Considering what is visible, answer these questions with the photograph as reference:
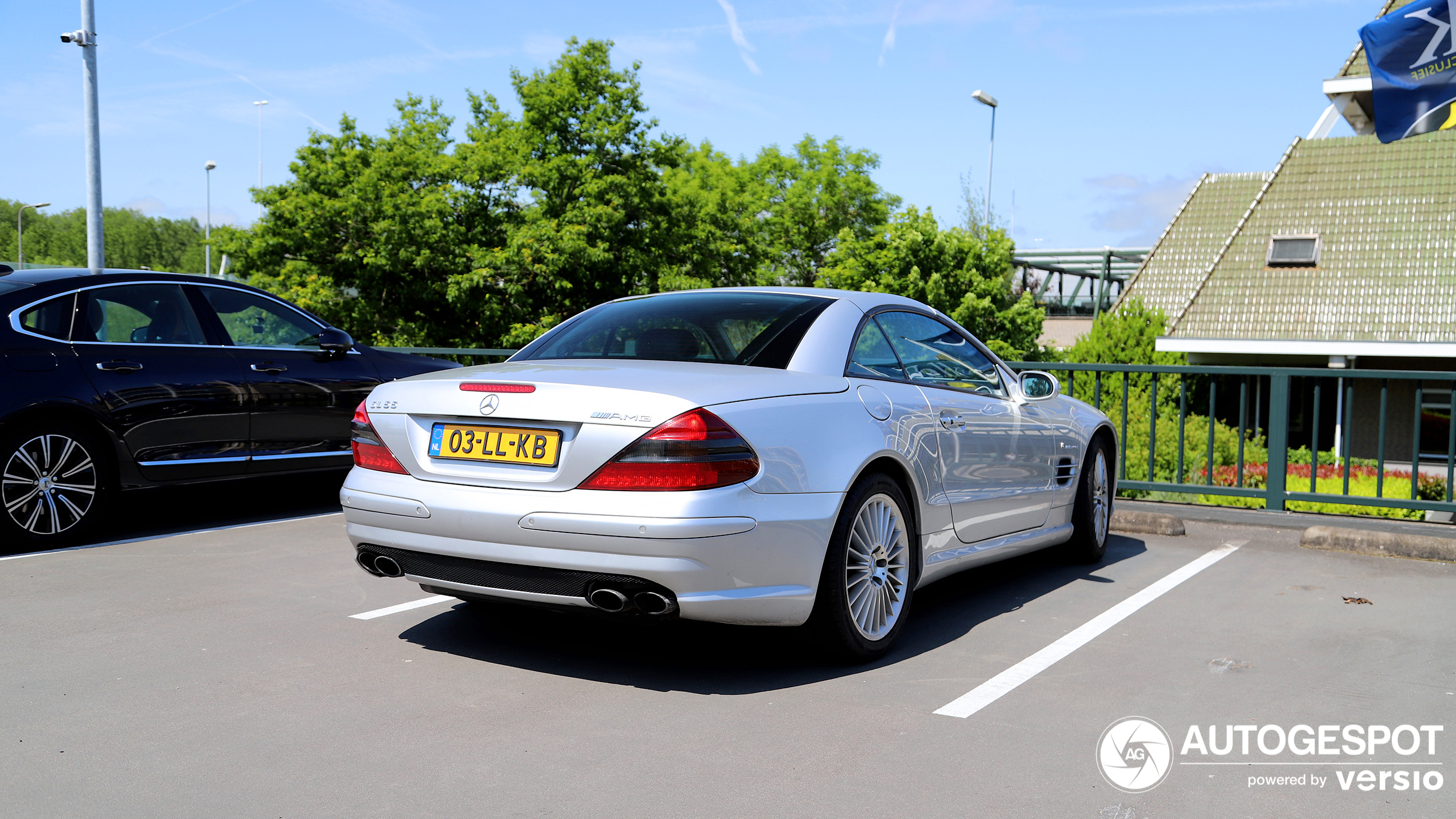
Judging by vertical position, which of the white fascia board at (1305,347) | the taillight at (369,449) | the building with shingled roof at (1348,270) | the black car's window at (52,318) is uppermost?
the building with shingled roof at (1348,270)

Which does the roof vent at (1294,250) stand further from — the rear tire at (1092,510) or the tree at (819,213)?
the tree at (819,213)

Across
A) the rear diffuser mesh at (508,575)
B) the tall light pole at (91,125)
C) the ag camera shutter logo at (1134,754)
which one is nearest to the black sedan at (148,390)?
the rear diffuser mesh at (508,575)

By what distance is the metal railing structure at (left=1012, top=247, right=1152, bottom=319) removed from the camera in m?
55.9

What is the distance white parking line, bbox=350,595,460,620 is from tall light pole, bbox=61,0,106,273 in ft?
41.7

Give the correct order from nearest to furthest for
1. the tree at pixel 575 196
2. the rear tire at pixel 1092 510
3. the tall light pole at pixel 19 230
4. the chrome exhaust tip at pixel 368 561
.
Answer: the chrome exhaust tip at pixel 368 561 < the rear tire at pixel 1092 510 < the tree at pixel 575 196 < the tall light pole at pixel 19 230

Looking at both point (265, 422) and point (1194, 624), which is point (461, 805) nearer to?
point (1194, 624)

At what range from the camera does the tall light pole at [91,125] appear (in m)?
15.7

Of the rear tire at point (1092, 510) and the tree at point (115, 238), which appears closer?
the rear tire at point (1092, 510)

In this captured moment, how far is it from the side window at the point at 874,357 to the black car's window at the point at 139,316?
181 inches

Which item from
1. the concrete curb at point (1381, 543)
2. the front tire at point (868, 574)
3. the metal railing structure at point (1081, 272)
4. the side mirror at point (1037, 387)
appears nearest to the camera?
the front tire at point (868, 574)

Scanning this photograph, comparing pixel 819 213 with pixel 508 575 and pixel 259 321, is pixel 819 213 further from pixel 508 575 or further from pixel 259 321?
pixel 508 575

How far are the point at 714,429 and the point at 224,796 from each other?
5.87 ft

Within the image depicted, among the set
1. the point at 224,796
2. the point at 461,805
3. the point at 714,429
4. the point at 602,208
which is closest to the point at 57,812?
the point at 224,796

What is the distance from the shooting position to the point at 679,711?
3.81 meters
